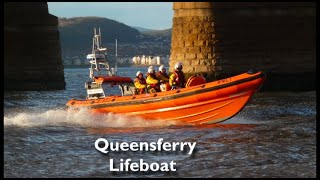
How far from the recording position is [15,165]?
16.3m

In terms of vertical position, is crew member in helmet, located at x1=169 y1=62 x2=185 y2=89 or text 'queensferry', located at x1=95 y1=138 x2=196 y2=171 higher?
crew member in helmet, located at x1=169 y1=62 x2=185 y2=89

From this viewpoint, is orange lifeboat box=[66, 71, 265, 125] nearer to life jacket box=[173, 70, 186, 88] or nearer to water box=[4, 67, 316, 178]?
water box=[4, 67, 316, 178]

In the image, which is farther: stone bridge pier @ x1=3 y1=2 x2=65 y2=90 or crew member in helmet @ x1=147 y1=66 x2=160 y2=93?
stone bridge pier @ x1=3 y1=2 x2=65 y2=90

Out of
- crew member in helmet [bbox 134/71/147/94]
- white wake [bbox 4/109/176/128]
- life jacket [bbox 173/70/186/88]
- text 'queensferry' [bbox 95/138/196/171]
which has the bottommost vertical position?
white wake [bbox 4/109/176/128]

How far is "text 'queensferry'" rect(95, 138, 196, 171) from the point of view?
15.7m

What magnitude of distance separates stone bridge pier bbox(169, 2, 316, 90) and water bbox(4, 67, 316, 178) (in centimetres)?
661

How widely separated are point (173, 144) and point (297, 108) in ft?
34.5

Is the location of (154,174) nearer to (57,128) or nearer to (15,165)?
(15,165)

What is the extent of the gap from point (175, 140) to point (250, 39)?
17.0 metres

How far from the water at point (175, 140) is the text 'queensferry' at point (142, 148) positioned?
0.17m

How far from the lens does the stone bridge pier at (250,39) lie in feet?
115

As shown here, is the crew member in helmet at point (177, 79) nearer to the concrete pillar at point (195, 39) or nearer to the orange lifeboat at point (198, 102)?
the orange lifeboat at point (198, 102)

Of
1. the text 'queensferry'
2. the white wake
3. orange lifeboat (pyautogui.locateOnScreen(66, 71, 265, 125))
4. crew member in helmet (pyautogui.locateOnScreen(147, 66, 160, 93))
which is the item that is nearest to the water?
the white wake

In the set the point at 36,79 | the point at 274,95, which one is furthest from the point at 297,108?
the point at 36,79
